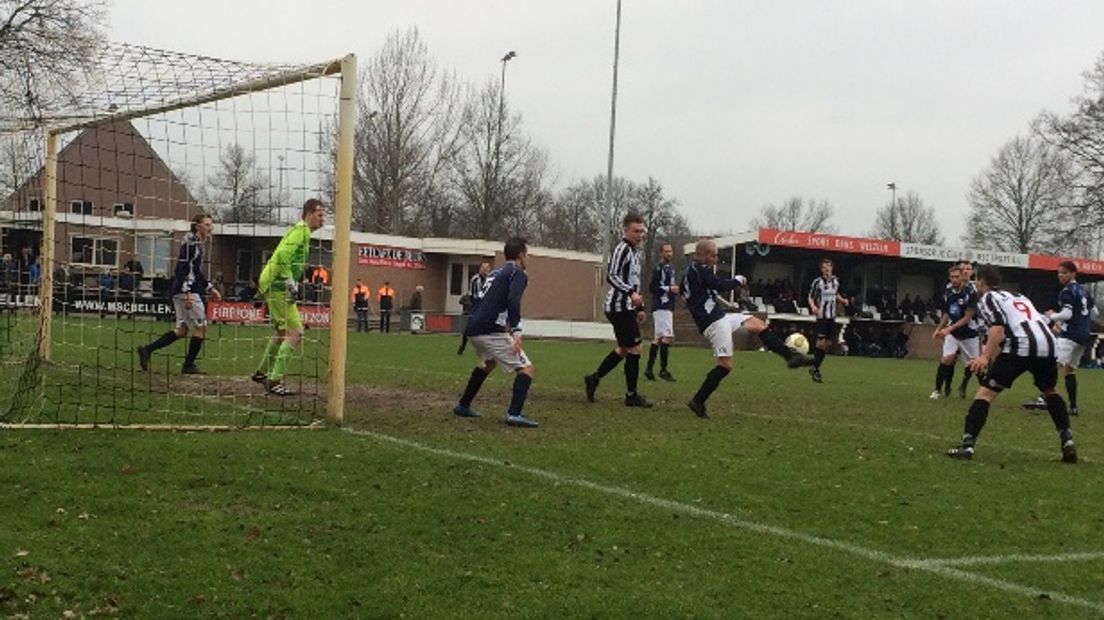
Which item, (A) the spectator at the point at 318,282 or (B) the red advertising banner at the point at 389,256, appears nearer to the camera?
(A) the spectator at the point at 318,282

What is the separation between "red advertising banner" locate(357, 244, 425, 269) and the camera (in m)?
47.5

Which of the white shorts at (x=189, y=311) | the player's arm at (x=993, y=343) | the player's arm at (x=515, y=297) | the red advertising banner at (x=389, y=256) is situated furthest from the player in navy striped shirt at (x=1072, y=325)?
the red advertising banner at (x=389, y=256)

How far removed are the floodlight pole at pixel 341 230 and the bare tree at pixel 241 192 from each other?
135 cm

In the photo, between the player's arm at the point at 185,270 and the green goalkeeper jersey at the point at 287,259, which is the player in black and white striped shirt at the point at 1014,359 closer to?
the green goalkeeper jersey at the point at 287,259

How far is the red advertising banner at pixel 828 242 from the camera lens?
42.8m

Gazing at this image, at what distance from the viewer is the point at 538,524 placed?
20.7ft

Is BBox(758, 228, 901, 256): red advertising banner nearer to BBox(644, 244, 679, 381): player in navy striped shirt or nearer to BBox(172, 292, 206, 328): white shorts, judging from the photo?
BBox(644, 244, 679, 381): player in navy striped shirt

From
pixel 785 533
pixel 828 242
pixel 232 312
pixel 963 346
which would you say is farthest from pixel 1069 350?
pixel 828 242

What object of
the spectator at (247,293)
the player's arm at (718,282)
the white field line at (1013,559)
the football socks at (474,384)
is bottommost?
the white field line at (1013,559)

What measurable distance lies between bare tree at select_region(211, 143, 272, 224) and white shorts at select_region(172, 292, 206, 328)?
140 cm

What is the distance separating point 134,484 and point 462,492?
6.73 ft

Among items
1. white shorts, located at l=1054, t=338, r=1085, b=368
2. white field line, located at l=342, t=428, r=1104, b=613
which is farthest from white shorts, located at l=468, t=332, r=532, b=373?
white shorts, located at l=1054, t=338, r=1085, b=368

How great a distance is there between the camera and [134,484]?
265 inches

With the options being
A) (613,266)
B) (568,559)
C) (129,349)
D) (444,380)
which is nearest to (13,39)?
(129,349)
